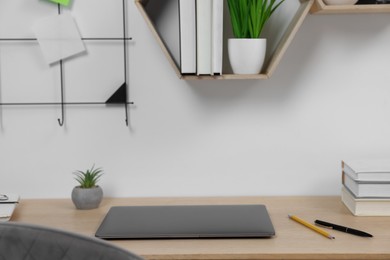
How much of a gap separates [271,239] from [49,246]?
0.87m

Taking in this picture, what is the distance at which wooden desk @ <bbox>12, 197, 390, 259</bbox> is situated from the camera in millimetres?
1409

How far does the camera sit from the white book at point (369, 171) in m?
1.67

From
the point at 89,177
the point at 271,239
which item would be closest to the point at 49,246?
the point at 271,239

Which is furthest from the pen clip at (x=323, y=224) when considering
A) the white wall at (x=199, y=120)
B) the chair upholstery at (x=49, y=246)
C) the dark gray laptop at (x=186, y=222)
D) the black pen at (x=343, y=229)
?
the chair upholstery at (x=49, y=246)

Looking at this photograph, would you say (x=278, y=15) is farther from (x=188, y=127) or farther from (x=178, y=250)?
(x=178, y=250)

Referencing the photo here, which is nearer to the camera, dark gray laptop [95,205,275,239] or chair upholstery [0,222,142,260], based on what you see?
chair upholstery [0,222,142,260]

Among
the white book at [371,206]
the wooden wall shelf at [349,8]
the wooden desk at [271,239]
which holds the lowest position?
the wooden desk at [271,239]

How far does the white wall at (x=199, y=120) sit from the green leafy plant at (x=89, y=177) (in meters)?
0.02

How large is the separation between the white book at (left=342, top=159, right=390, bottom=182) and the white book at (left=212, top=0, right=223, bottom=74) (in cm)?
46

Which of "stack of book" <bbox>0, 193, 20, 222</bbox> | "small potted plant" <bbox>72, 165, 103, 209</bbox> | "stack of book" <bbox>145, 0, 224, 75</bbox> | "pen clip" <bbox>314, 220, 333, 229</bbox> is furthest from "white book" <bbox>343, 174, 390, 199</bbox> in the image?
"stack of book" <bbox>0, 193, 20, 222</bbox>

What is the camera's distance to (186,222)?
161cm

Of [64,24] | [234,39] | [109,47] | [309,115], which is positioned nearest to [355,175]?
[309,115]

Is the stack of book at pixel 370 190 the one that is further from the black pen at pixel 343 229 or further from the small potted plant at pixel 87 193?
the small potted plant at pixel 87 193

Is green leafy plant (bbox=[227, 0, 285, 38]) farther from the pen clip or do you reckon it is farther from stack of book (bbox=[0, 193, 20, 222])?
stack of book (bbox=[0, 193, 20, 222])
